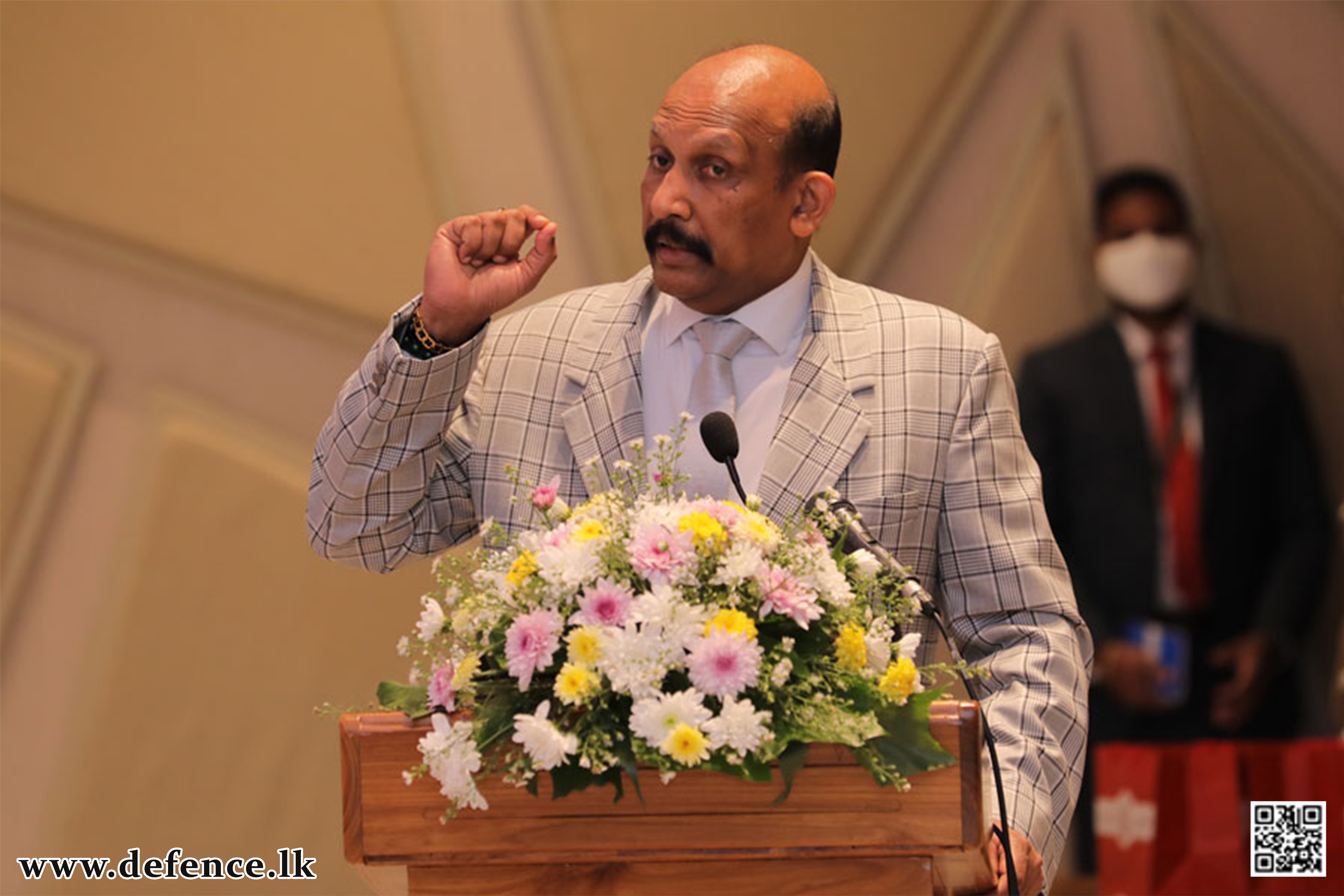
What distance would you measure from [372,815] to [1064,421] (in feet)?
9.71

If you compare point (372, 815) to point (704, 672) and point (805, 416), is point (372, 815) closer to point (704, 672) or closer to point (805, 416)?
point (704, 672)

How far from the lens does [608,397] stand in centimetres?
222

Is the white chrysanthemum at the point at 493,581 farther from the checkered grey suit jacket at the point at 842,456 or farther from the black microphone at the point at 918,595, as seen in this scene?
the checkered grey suit jacket at the point at 842,456

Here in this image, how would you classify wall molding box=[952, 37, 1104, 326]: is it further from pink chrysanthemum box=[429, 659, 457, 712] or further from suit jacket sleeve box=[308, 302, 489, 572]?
pink chrysanthemum box=[429, 659, 457, 712]

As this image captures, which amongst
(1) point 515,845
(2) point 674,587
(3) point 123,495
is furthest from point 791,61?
(3) point 123,495

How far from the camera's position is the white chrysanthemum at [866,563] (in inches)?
65.4

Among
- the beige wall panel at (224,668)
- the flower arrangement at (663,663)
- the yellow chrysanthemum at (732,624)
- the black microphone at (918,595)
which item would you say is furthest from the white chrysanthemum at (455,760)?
the beige wall panel at (224,668)

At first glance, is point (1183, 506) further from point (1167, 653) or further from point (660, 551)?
point (660, 551)

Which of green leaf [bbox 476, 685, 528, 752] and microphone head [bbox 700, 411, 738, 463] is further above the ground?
microphone head [bbox 700, 411, 738, 463]

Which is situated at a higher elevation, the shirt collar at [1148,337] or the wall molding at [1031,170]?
the wall molding at [1031,170]

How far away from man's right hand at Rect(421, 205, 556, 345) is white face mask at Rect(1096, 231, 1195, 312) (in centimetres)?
254

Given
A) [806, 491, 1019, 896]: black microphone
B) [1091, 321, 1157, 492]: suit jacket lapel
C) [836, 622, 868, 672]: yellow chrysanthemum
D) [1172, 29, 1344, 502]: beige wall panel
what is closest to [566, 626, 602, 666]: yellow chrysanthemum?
[836, 622, 868, 672]: yellow chrysanthemum

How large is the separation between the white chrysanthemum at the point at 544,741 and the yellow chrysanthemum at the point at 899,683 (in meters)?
0.28

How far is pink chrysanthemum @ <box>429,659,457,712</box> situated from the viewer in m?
1.58
